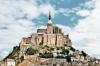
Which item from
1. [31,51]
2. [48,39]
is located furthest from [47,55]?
[48,39]

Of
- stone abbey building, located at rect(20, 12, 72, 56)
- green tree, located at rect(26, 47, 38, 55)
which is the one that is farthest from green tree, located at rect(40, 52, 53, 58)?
stone abbey building, located at rect(20, 12, 72, 56)

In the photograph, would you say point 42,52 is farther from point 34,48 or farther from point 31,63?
point 31,63

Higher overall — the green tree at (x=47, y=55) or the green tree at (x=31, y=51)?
the green tree at (x=31, y=51)

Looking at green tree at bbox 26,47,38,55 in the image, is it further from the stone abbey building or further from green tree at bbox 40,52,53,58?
green tree at bbox 40,52,53,58

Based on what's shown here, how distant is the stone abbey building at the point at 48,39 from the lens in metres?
93.1

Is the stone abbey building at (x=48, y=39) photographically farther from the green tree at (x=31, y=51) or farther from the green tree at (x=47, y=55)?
the green tree at (x=47, y=55)

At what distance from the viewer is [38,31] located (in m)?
96.4

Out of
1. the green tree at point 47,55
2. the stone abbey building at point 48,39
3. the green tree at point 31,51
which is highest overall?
the stone abbey building at point 48,39

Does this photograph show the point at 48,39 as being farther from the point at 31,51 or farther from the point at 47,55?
the point at 47,55

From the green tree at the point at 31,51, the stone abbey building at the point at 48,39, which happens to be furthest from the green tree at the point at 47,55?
the stone abbey building at the point at 48,39

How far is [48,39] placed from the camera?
92875 millimetres

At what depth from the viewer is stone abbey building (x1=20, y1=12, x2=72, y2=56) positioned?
305ft

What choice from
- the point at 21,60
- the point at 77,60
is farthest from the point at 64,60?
the point at 21,60

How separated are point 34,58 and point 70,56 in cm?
1035
